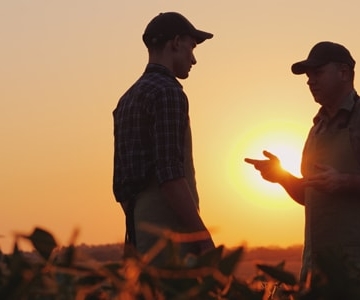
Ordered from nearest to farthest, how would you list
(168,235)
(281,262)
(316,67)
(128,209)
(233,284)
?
(168,235) → (233,284) → (281,262) → (128,209) → (316,67)

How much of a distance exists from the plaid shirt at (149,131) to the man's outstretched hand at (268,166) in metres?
1.12

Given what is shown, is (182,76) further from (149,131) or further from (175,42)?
(149,131)

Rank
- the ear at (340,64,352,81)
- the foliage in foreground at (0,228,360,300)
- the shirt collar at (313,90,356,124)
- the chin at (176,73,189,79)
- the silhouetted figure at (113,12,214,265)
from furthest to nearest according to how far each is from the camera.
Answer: the ear at (340,64,352,81) → the shirt collar at (313,90,356,124) → the chin at (176,73,189,79) → the silhouetted figure at (113,12,214,265) → the foliage in foreground at (0,228,360,300)

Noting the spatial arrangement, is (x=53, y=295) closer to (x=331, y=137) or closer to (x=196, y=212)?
(x=196, y=212)

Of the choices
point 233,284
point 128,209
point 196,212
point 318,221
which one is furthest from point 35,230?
point 318,221

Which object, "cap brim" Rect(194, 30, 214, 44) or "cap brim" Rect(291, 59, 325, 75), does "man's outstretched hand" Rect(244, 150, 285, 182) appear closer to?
"cap brim" Rect(291, 59, 325, 75)

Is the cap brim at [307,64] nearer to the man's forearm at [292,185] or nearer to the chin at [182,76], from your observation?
the man's forearm at [292,185]

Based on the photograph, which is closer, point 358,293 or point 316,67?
point 358,293

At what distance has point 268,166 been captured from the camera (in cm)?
611

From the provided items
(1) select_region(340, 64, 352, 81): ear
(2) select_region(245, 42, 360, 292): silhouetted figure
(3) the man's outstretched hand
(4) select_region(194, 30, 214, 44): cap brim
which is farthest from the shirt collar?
(4) select_region(194, 30, 214, 44): cap brim

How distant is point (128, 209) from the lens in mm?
5180

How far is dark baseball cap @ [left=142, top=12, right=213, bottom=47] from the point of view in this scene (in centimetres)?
531

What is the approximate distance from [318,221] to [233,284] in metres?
4.28

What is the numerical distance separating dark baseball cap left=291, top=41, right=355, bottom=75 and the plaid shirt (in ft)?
4.90
